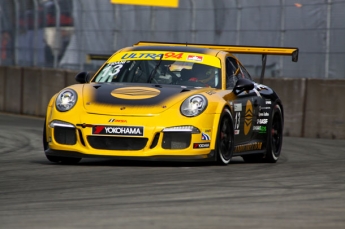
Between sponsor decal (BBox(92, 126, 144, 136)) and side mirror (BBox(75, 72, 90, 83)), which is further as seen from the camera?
side mirror (BBox(75, 72, 90, 83))

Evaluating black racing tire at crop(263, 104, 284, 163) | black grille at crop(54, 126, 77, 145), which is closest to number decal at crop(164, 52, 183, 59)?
black racing tire at crop(263, 104, 284, 163)

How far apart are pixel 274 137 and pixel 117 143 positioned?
3.00 metres

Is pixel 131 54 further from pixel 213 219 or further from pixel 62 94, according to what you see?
pixel 213 219

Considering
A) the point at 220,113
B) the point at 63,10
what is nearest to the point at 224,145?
the point at 220,113

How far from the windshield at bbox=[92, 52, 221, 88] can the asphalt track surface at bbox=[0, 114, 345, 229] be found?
3.00ft

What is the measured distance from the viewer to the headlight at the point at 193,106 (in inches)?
380

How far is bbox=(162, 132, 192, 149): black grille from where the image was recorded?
9.55m

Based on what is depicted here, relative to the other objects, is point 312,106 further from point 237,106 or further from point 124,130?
point 124,130

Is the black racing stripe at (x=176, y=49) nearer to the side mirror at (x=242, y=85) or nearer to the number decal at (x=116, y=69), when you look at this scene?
the number decal at (x=116, y=69)

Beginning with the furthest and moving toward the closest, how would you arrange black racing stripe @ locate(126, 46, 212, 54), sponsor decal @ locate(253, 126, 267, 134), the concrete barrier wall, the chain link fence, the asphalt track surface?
1. the chain link fence
2. the concrete barrier wall
3. sponsor decal @ locate(253, 126, 267, 134)
4. black racing stripe @ locate(126, 46, 212, 54)
5. the asphalt track surface

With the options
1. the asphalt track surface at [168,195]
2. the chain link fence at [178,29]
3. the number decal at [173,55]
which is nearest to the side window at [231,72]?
the number decal at [173,55]

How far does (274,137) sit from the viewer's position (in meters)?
12.0

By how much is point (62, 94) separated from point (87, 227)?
4.46m

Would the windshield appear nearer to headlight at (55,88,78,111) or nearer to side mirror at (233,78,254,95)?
side mirror at (233,78,254,95)
